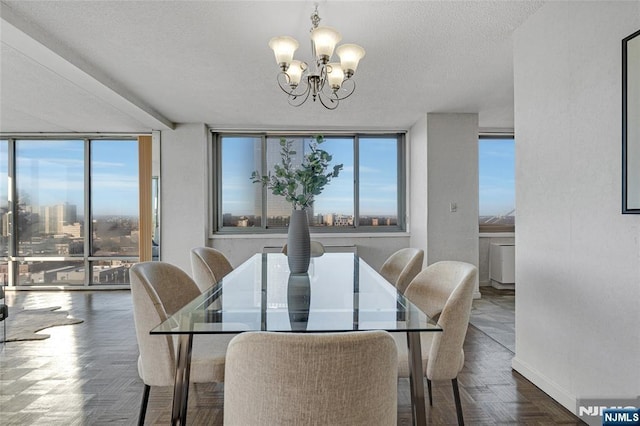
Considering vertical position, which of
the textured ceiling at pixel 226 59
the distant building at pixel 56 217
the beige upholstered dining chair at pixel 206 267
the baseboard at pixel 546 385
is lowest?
the baseboard at pixel 546 385

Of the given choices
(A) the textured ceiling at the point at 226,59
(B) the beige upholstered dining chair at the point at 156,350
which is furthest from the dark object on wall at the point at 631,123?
(B) the beige upholstered dining chair at the point at 156,350

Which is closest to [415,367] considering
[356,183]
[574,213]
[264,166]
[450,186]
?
[574,213]

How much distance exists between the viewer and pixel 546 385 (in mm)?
2250

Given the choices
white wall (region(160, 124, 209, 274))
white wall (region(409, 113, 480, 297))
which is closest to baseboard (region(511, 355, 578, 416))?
white wall (region(409, 113, 480, 297))

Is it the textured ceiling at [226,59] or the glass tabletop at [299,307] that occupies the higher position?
the textured ceiling at [226,59]

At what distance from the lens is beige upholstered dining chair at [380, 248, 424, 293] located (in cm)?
→ 237

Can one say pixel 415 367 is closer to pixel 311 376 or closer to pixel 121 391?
pixel 311 376

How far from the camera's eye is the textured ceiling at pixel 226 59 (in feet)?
7.49

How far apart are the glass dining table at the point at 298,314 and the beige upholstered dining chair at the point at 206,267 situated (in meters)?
0.54

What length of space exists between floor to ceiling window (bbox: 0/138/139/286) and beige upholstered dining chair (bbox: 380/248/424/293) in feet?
14.5

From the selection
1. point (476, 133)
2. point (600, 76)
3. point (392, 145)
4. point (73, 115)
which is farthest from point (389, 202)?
point (73, 115)

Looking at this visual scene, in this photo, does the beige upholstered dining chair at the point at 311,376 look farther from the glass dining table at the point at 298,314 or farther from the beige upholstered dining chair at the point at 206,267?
the beige upholstered dining chair at the point at 206,267

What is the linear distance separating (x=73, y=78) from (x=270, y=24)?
195 cm

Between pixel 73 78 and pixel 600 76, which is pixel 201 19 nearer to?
pixel 73 78
